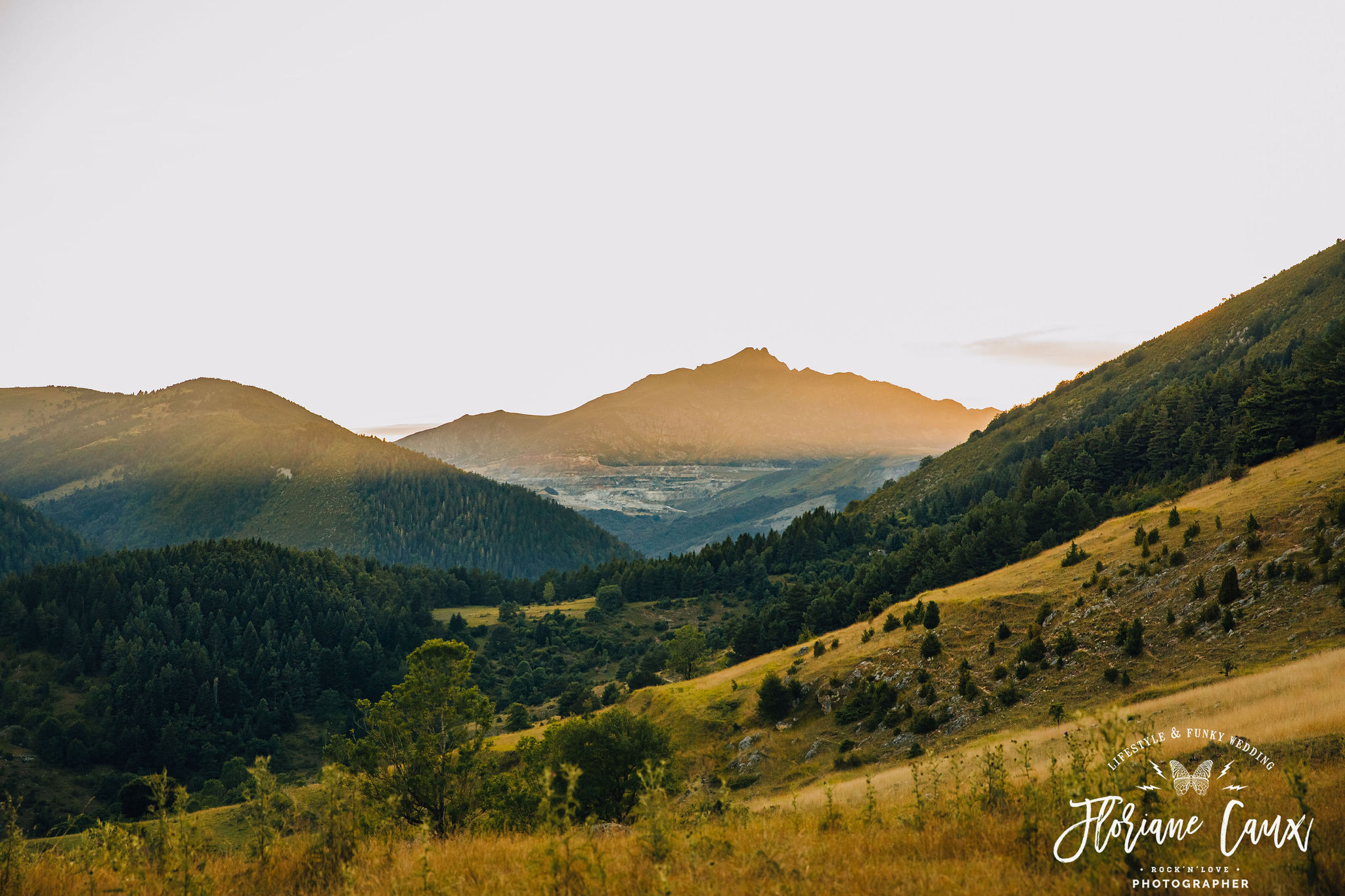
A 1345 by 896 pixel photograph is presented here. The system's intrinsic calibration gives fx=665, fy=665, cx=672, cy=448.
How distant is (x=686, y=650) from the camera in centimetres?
10025

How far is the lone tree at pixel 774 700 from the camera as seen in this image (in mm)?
53438

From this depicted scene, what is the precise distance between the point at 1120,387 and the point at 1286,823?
198686 millimetres

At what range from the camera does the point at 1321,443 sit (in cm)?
5722

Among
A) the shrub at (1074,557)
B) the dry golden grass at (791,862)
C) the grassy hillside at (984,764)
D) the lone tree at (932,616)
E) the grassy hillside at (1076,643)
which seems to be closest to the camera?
the dry golden grass at (791,862)

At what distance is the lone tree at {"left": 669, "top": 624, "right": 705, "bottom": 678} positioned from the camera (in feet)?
329

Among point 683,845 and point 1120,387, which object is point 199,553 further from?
point 1120,387

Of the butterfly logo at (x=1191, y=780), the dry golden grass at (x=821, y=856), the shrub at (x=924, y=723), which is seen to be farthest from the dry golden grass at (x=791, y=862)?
the shrub at (x=924, y=723)

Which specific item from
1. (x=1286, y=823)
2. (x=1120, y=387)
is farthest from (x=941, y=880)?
(x=1120, y=387)

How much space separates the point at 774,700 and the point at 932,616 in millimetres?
14486

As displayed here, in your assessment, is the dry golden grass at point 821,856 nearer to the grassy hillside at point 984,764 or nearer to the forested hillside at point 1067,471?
the grassy hillside at point 984,764

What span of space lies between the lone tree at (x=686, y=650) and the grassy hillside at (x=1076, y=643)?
1463 inches

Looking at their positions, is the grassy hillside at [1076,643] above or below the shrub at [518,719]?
above

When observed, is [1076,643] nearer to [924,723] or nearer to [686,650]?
[924,723]

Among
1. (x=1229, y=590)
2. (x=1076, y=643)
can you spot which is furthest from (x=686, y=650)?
(x=1229, y=590)
